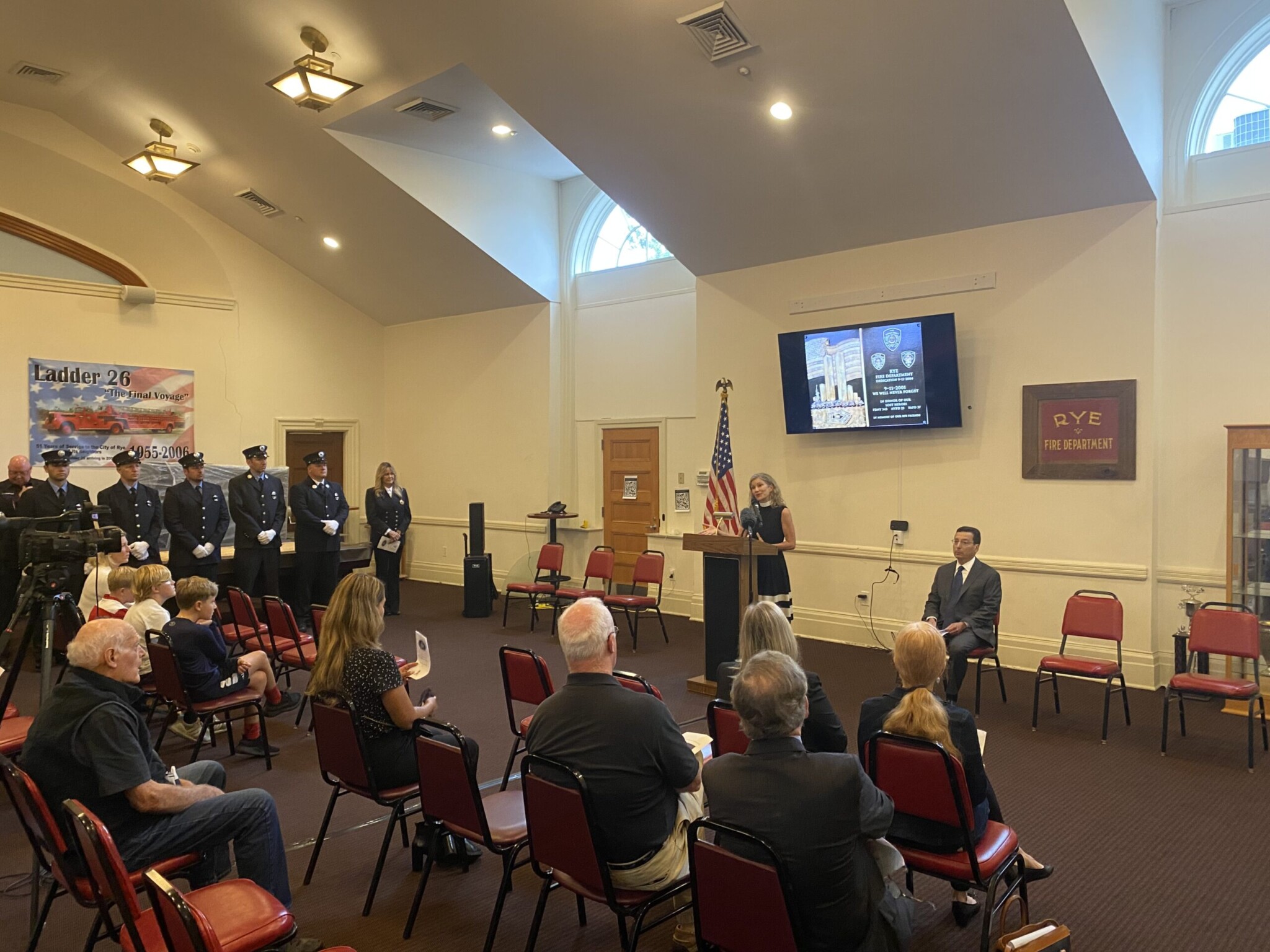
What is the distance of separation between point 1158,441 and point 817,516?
265cm

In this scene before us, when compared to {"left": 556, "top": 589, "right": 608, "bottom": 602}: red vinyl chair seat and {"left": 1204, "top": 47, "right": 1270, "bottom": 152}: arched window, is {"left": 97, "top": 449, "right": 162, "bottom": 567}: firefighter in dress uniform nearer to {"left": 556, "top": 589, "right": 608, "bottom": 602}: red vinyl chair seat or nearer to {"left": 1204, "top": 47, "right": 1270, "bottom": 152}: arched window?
{"left": 556, "top": 589, "right": 608, "bottom": 602}: red vinyl chair seat

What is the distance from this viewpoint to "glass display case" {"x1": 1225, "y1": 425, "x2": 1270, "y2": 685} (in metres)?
5.29

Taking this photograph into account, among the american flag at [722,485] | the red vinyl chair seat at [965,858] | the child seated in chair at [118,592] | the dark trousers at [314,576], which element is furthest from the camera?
the dark trousers at [314,576]

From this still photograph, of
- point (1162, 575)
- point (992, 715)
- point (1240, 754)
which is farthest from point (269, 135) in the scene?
point (1240, 754)

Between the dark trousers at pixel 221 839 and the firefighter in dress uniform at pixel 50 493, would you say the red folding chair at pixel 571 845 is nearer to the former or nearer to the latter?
the dark trousers at pixel 221 839

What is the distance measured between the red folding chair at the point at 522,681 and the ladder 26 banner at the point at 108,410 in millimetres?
7666

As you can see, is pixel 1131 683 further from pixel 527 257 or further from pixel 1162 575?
pixel 527 257

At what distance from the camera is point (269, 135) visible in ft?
27.4

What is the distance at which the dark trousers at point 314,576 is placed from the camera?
27.1 feet

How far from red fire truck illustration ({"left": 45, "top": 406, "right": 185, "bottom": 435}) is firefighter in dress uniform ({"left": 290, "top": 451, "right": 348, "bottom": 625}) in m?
2.88

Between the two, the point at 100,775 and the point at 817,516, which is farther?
the point at 817,516

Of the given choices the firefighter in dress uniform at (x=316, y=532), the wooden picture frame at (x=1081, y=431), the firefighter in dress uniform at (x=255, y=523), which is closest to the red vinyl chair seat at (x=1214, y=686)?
the wooden picture frame at (x=1081, y=431)

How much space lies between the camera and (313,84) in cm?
621

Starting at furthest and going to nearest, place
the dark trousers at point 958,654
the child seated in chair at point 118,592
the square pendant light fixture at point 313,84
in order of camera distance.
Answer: the square pendant light fixture at point 313,84 → the dark trousers at point 958,654 → the child seated in chair at point 118,592
